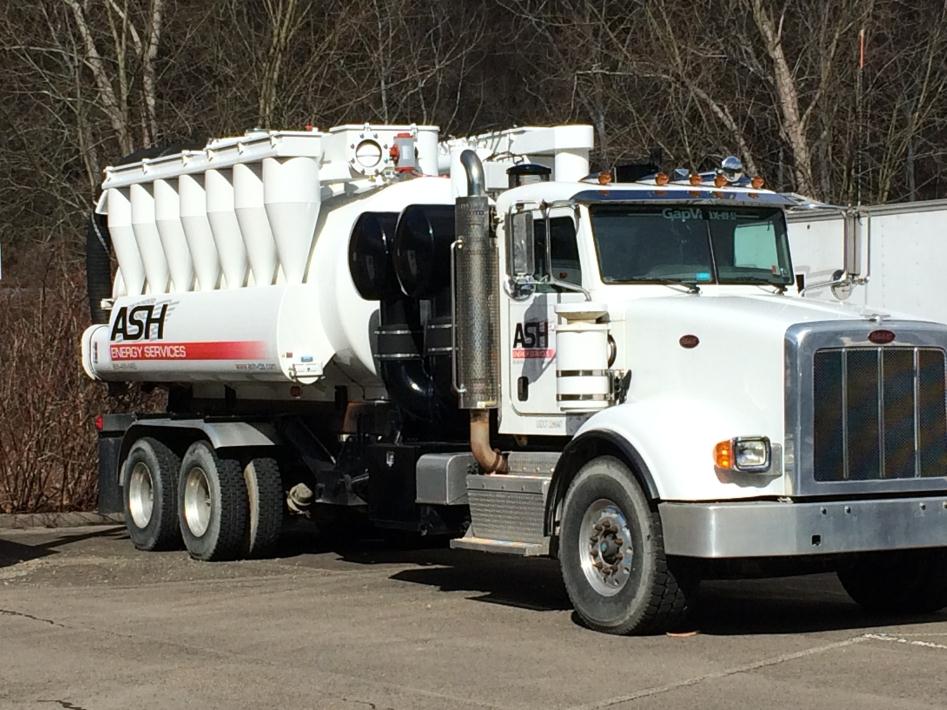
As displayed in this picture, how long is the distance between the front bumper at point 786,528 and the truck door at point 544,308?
1774mm

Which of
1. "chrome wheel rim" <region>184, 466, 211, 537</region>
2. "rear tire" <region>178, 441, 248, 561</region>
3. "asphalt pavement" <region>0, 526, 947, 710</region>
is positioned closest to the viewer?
"asphalt pavement" <region>0, 526, 947, 710</region>

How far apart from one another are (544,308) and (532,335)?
0.21 m

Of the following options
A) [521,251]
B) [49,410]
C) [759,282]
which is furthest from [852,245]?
[49,410]

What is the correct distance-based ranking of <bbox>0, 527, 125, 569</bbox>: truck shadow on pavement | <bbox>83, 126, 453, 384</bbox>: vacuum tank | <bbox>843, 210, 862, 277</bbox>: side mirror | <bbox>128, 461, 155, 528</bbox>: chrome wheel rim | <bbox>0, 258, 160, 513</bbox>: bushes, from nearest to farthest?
<bbox>843, 210, 862, 277</bbox>: side mirror → <bbox>83, 126, 453, 384</bbox>: vacuum tank → <bbox>0, 527, 125, 569</bbox>: truck shadow on pavement → <bbox>128, 461, 155, 528</bbox>: chrome wheel rim → <bbox>0, 258, 160, 513</bbox>: bushes

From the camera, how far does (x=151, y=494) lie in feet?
52.8

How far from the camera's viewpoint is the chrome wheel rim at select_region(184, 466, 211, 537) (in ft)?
50.0

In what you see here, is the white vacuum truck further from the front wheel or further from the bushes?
the bushes

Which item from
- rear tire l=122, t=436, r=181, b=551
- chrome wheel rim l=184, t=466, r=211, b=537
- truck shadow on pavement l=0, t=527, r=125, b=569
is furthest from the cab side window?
truck shadow on pavement l=0, t=527, r=125, b=569

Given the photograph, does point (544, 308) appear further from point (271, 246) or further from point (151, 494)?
point (151, 494)

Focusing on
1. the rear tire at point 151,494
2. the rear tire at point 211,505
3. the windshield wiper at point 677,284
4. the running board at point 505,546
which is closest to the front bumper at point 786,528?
the running board at point 505,546

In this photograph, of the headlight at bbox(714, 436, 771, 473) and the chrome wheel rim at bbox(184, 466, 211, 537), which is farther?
the chrome wheel rim at bbox(184, 466, 211, 537)

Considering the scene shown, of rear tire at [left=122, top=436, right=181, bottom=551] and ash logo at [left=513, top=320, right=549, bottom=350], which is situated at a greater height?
ash logo at [left=513, top=320, right=549, bottom=350]

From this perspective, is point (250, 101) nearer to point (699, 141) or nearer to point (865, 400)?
point (699, 141)

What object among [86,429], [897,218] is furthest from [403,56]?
[897,218]
